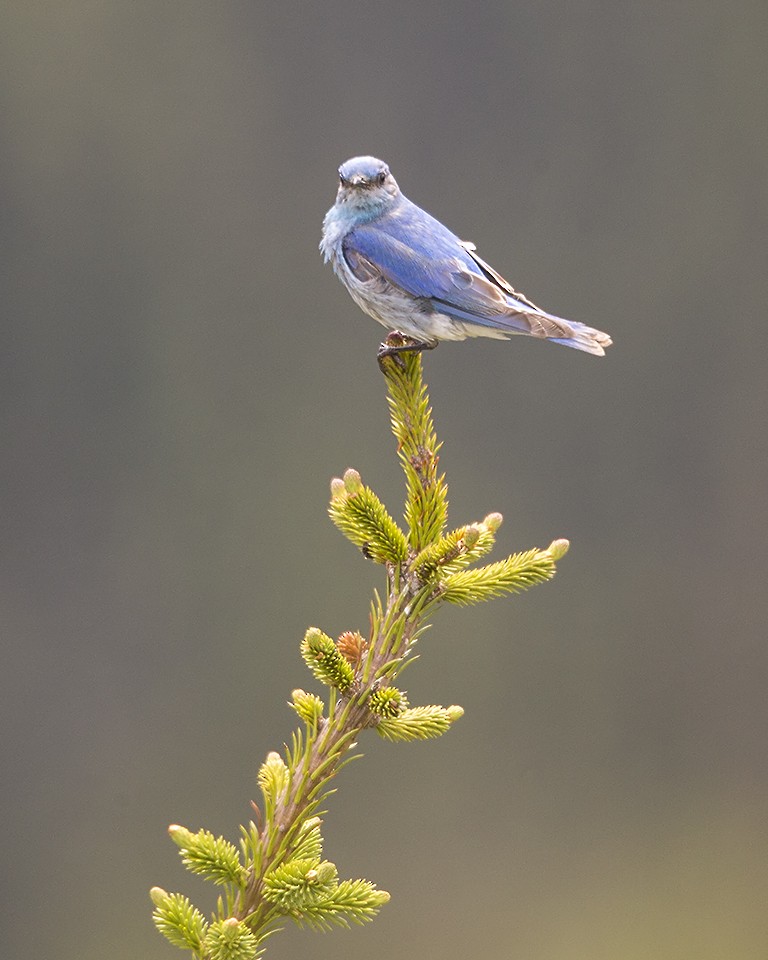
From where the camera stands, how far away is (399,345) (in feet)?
7.68

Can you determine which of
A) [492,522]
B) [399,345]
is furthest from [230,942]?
[399,345]

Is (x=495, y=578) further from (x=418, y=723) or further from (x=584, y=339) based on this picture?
(x=584, y=339)

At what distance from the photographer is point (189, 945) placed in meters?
1.18

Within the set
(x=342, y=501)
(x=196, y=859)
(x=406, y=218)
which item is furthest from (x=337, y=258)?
(x=196, y=859)

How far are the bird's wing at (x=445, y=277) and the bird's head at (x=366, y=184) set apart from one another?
0.29 feet

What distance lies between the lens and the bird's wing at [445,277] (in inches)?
95.2

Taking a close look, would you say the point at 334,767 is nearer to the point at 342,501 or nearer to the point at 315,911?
the point at 315,911

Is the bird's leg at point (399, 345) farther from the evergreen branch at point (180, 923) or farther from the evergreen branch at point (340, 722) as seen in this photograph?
the evergreen branch at point (180, 923)

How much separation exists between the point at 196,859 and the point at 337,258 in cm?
176

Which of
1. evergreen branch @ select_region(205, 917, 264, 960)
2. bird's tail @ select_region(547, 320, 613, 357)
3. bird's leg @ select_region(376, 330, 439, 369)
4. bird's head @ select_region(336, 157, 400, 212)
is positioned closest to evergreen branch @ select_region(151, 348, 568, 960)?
evergreen branch @ select_region(205, 917, 264, 960)

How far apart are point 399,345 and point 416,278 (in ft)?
0.74

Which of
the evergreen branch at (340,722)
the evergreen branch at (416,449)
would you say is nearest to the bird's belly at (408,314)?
the evergreen branch at (416,449)

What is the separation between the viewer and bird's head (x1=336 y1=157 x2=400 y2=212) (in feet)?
8.68

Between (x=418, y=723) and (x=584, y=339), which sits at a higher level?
(x=584, y=339)
